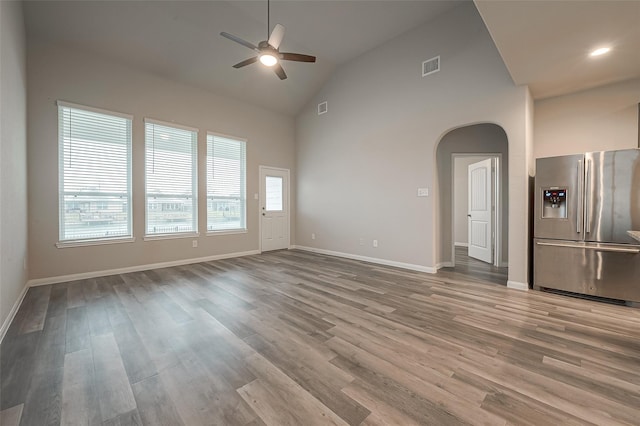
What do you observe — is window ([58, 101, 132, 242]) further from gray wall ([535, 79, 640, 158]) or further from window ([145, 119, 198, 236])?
gray wall ([535, 79, 640, 158])

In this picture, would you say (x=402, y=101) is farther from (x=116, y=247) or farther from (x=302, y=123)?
(x=116, y=247)

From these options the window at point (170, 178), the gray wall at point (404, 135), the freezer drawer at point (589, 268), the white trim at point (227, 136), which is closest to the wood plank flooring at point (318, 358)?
the freezer drawer at point (589, 268)

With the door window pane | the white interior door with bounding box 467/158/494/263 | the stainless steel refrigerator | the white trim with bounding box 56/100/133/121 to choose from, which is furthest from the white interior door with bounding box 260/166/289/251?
the stainless steel refrigerator

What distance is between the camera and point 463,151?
Result: 16.3ft

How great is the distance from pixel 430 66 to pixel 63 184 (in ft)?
20.3

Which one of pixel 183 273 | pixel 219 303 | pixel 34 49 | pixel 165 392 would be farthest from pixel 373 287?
pixel 34 49

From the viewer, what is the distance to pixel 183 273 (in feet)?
14.4

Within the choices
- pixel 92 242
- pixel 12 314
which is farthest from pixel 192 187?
pixel 12 314

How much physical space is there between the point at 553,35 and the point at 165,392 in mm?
4361

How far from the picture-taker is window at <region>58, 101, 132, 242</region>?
3.93 metres

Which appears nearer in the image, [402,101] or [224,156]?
[402,101]

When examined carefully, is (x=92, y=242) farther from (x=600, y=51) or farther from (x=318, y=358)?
(x=600, y=51)

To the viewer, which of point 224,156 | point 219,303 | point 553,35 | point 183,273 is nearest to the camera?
point 553,35

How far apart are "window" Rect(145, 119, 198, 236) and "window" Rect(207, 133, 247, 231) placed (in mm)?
335
